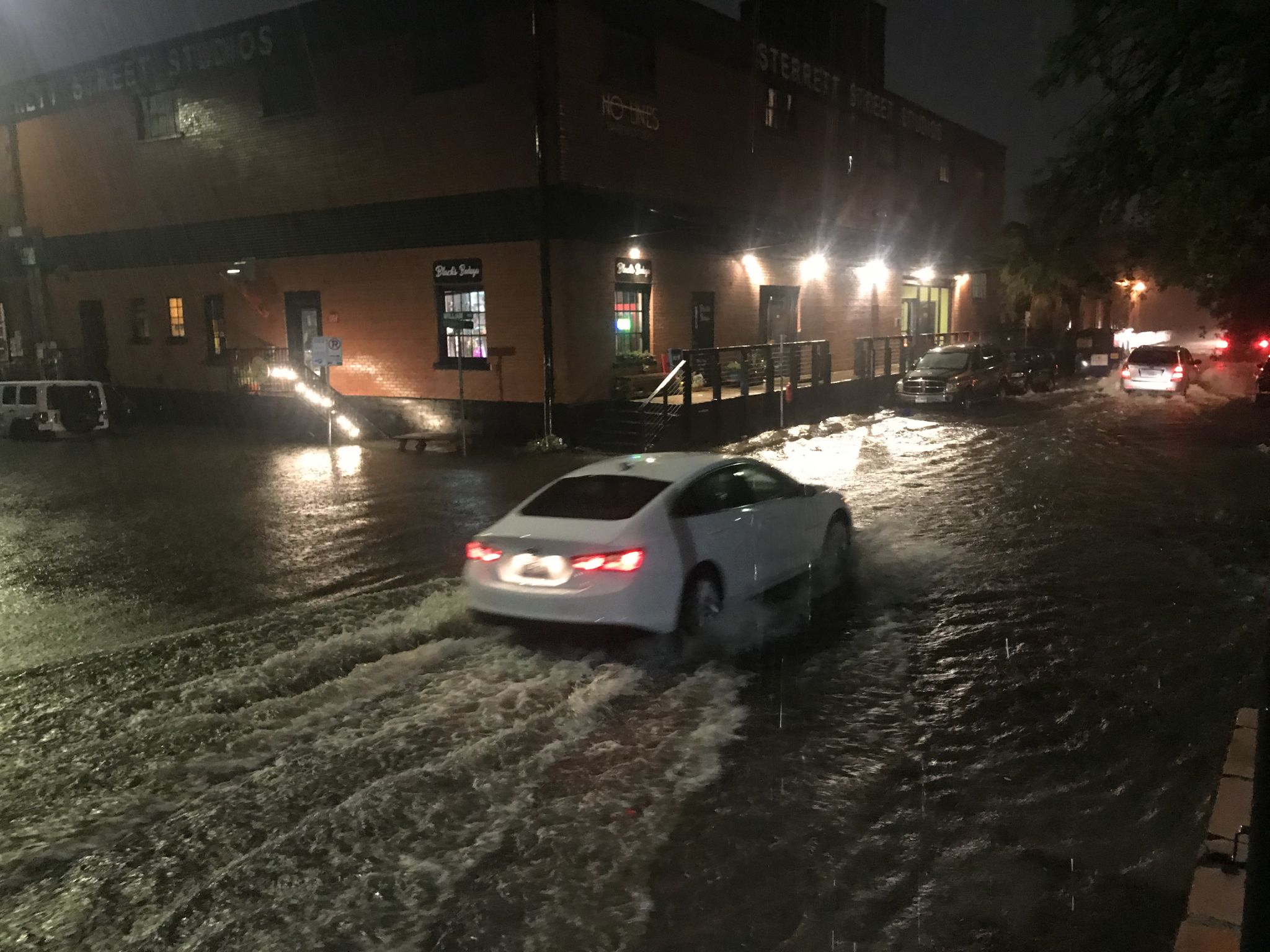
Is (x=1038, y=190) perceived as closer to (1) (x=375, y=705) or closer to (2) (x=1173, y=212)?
(2) (x=1173, y=212)

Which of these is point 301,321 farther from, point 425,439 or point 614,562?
point 614,562

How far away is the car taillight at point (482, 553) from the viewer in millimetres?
7832

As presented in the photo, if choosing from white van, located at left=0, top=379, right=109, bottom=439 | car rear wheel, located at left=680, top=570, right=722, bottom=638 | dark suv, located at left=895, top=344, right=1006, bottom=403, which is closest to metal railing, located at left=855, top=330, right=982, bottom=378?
dark suv, located at left=895, top=344, right=1006, bottom=403

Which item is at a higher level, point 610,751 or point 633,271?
point 633,271

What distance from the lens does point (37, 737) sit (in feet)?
21.1

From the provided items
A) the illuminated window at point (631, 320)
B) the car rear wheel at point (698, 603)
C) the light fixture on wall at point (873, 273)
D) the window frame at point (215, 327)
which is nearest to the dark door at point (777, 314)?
the light fixture on wall at point (873, 273)

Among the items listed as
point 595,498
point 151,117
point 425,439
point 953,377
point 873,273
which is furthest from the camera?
point 873,273

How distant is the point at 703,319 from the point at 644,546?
59.2 feet

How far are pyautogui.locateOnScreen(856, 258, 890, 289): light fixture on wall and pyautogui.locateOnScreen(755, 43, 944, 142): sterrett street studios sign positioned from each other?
466 centimetres

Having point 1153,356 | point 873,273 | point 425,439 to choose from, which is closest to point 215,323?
point 425,439

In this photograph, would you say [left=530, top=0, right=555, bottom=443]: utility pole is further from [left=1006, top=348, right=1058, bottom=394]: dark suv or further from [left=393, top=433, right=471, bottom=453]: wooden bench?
[left=1006, top=348, right=1058, bottom=394]: dark suv

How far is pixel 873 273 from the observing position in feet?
110

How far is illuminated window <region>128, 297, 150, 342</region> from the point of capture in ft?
92.0

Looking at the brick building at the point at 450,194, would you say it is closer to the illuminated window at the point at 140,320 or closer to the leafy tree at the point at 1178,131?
the illuminated window at the point at 140,320
